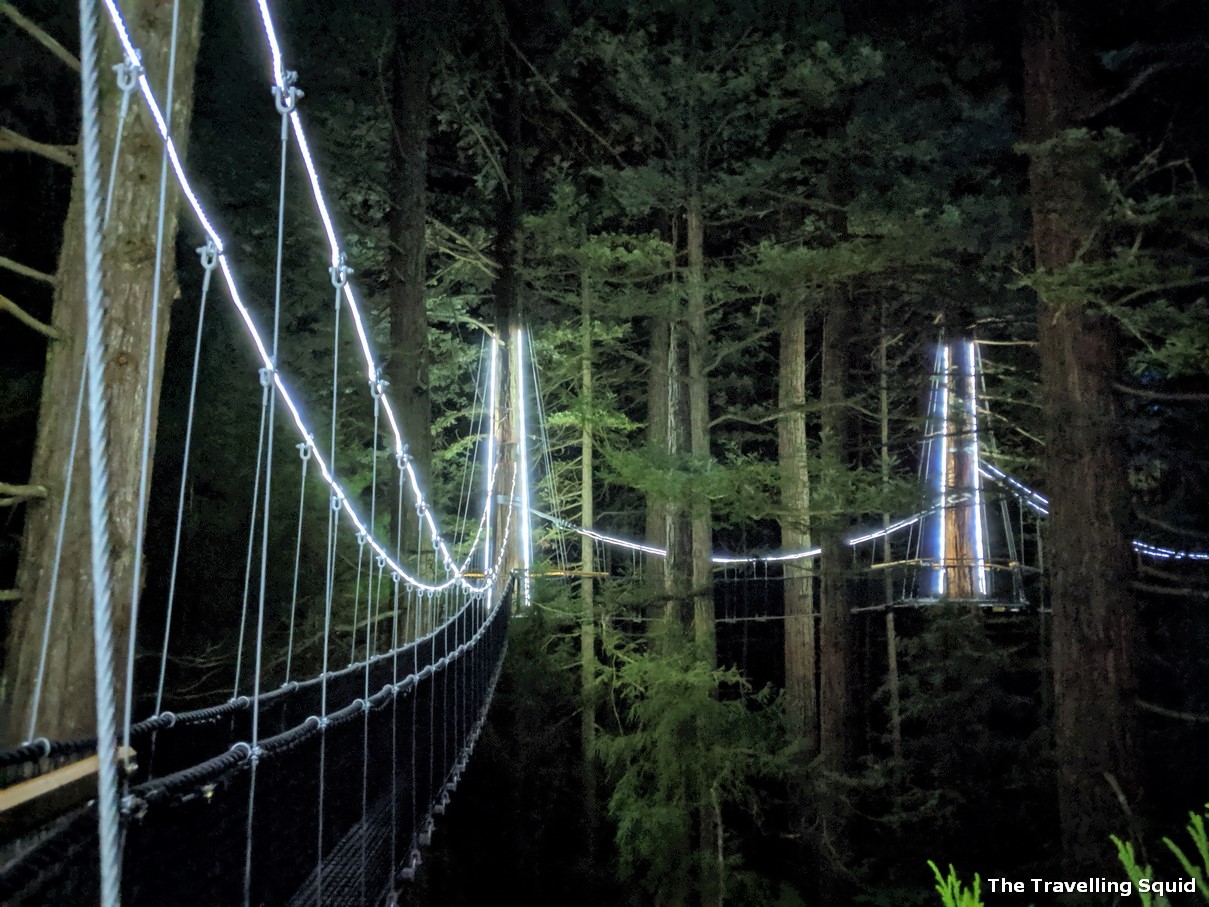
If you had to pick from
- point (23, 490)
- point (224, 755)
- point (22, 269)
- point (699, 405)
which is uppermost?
point (699, 405)

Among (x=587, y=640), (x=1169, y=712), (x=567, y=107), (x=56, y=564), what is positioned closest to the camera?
(x=56, y=564)

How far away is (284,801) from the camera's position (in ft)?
6.82

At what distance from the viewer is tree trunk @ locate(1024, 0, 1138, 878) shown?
A: 4.19m

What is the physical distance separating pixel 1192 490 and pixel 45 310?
785 centimetres

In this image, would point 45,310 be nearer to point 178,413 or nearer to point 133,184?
point 178,413

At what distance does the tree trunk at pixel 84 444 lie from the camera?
6.93ft

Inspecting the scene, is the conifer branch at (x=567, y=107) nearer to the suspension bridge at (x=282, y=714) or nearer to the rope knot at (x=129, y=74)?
the suspension bridge at (x=282, y=714)

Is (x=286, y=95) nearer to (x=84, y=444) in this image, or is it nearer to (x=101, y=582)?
(x=84, y=444)

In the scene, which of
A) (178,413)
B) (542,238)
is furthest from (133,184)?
(542,238)


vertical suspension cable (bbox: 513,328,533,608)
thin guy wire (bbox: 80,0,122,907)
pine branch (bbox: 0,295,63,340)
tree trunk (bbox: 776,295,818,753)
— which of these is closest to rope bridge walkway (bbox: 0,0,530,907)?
thin guy wire (bbox: 80,0,122,907)

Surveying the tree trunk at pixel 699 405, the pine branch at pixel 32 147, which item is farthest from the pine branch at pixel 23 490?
the tree trunk at pixel 699 405

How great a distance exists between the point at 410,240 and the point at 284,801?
176 inches

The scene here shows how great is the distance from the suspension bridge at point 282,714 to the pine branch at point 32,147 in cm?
16

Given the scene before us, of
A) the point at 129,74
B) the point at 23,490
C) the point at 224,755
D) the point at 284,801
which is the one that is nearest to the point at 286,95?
the point at 129,74
